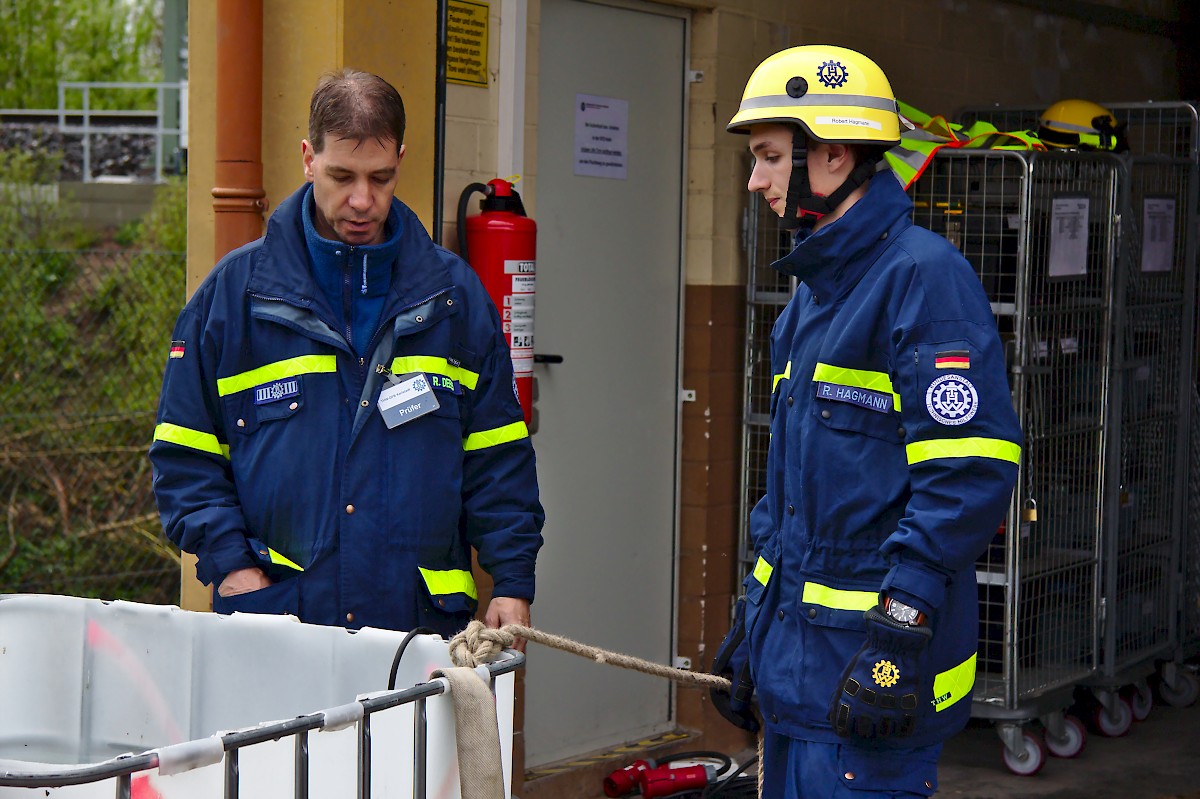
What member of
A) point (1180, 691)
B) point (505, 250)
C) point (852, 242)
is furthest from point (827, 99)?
point (1180, 691)

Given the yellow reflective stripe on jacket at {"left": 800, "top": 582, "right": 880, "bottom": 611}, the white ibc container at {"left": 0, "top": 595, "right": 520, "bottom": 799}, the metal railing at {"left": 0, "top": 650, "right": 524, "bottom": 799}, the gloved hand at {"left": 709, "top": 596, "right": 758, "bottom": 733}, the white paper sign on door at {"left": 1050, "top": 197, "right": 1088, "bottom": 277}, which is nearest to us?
the metal railing at {"left": 0, "top": 650, "right": 524, "bottom": 799}

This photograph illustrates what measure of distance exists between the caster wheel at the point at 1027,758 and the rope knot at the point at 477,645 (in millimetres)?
4007

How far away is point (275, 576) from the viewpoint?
3.07 metres

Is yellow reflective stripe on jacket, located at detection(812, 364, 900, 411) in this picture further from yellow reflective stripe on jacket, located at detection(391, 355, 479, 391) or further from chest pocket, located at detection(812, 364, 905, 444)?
yellow reflective stripe on jacket, located at detection(391, 355, 479, 391)

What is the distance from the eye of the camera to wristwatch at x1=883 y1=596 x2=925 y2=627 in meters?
2.85

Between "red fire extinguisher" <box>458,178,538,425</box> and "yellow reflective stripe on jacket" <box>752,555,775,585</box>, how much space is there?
1.50 meters

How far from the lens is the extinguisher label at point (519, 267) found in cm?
457

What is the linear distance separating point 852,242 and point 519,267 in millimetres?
1718

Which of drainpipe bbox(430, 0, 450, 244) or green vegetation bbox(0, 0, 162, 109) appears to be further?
green vegetation bbox(0, 0, 162, 109)

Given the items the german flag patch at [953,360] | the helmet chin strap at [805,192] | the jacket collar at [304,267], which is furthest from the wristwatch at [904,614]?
the jacket collar at [304,267]

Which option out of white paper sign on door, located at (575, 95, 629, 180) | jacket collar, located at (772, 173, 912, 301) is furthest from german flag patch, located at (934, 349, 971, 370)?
white paper sign on door, located at (575, 95, 629, 180)

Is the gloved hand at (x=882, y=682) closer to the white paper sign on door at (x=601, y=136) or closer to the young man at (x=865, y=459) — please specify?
the young man at (x=865, y=459)

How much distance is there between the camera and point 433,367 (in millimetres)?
3111

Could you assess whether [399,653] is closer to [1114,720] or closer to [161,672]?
[161,672]
